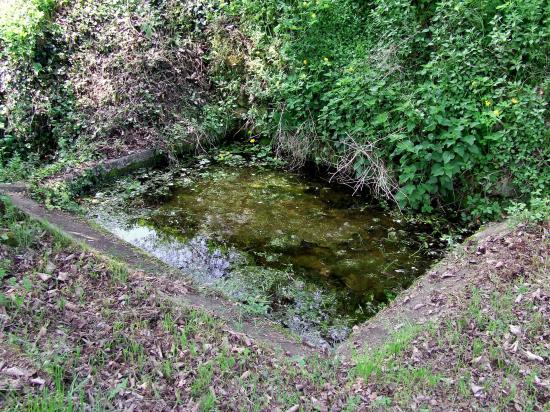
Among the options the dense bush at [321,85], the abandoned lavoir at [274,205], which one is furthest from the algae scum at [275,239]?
the dense bush at [321,85]

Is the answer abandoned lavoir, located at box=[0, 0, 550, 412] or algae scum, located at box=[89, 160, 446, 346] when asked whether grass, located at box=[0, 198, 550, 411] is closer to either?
abandoned lavoir, located at box=[0, 0, 550, 412]

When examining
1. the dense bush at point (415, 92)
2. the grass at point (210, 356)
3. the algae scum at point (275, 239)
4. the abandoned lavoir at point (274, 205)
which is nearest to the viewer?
the grass at point (210, 356)

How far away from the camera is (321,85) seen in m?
7.00

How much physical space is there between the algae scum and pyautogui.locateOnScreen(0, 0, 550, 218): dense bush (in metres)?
0.66

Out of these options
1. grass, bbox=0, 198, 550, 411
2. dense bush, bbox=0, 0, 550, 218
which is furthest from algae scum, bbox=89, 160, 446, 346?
grass, bbox=0, 198, 550, 411

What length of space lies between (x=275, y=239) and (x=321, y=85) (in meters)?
2.62

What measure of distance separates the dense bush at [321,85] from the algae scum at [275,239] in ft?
2.16

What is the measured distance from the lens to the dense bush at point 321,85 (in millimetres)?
5527

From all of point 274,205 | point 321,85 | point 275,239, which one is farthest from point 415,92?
point 275,239

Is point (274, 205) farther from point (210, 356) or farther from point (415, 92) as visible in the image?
point (210, 356)

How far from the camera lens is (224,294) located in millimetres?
4355

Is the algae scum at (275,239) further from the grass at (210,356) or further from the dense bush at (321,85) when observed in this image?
the grass at (210,356)

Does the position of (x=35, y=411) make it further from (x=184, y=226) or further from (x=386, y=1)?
(x=386, y=1)

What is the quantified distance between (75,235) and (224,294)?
1585 mm
